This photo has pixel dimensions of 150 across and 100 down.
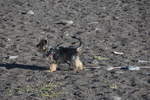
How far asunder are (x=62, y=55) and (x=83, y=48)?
215 centimetres

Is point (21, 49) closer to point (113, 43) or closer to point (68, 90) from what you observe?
point (113, 43)

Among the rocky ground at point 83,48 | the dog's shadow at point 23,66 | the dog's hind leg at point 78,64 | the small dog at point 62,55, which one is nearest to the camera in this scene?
the rocky ground at point 83,48

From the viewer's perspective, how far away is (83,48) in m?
12.6

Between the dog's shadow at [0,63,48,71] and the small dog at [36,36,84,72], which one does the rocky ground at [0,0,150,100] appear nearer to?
the dog's shadow at [0,63,48,71]

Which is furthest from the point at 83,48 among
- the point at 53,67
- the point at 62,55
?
the point at 53,67

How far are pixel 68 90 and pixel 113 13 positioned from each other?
886 centimetres

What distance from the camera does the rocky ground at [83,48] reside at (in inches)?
362

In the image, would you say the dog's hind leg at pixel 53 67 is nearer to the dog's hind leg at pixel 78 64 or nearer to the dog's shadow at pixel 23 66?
the dog's shadow at pixel 23 66

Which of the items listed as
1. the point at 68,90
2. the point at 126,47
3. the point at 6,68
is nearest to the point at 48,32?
the point at 126,47

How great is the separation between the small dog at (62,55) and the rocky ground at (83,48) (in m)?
0.21

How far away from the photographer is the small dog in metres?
10.4

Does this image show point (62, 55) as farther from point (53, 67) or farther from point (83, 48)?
point (83, 48)

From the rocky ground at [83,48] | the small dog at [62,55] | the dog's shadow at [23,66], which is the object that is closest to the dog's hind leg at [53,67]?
the small dog at [62,55]

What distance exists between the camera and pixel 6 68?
1086cm
